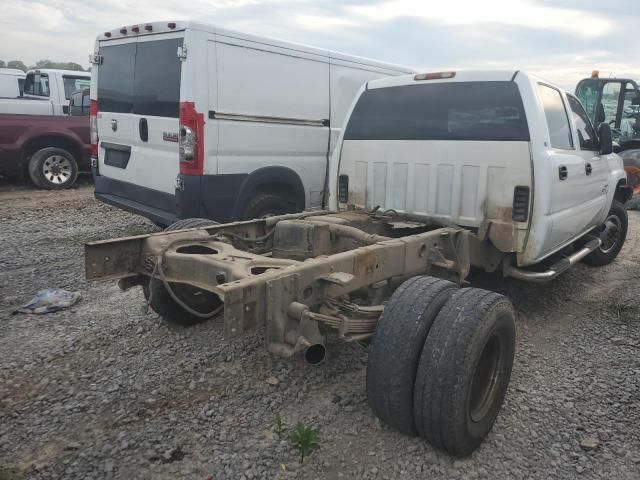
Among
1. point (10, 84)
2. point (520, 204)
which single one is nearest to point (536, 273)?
point (520, 204)

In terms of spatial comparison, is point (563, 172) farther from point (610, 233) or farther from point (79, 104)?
point (79, 104)

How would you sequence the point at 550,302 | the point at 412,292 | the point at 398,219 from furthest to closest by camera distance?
the point at 550,302
the point at 398,219
the point at 412,292

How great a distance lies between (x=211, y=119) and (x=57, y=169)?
6.78 m

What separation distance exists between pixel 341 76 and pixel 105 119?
9.67 ft

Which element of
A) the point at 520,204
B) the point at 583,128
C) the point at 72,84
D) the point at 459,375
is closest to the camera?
the point at 459,375

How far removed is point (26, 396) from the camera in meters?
3.31

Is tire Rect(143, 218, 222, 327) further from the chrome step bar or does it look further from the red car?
the red car

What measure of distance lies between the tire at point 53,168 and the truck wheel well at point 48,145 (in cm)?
10

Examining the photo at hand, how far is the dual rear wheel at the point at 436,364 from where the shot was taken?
2715mm

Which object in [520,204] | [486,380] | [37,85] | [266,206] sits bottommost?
[486,380]

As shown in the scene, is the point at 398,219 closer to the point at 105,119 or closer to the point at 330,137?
the point at 330,137

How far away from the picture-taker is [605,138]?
17.6 feet

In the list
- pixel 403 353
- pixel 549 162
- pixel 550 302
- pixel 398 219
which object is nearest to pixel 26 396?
pixel 403 353

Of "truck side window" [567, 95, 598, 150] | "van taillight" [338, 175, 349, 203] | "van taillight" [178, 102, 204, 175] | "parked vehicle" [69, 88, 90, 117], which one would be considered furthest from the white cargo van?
"parked vehicle" [69, 88, 90, 117]
